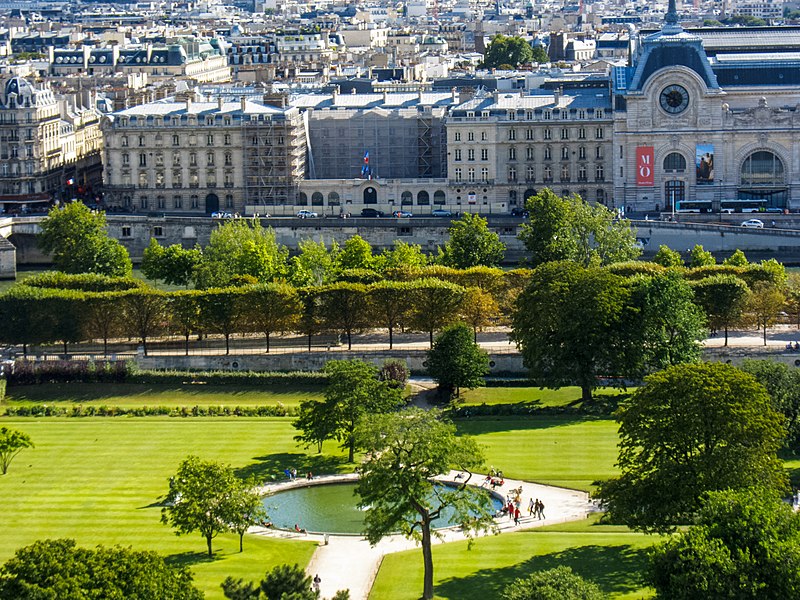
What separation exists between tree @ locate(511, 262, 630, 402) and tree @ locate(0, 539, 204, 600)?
40.0 m

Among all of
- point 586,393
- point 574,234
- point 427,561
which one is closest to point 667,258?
point 574,234

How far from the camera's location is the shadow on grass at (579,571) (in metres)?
71.2

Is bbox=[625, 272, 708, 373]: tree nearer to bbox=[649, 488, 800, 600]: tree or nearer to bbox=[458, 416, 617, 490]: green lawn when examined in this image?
bbox=[458, 416, 617, 490]: green lawn

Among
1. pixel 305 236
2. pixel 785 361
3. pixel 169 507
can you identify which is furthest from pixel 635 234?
pixel 169 507

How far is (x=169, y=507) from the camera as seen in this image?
79.2m

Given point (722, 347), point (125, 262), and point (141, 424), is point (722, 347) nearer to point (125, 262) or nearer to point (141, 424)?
point (141, 424)

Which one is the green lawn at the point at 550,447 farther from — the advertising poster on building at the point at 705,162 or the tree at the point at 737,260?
the advertising poster on building at the point at 705,162

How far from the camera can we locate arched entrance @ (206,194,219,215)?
509 ft

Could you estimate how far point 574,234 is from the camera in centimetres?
12962

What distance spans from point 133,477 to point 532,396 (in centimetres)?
2385

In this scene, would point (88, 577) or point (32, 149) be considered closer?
point (88, 577)

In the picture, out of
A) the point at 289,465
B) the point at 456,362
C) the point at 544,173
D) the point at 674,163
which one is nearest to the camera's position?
the point at 289,465

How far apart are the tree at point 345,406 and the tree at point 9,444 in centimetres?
1211

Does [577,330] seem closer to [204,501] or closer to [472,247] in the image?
[204,501]
